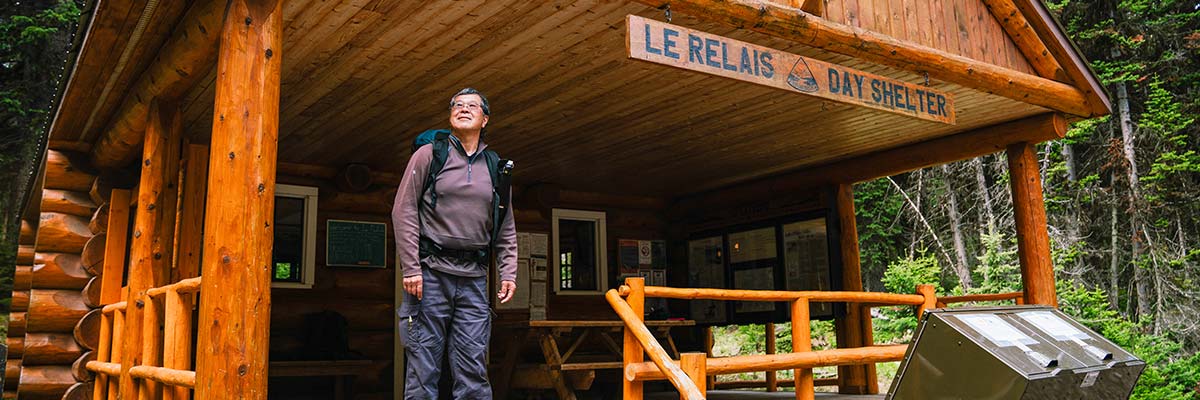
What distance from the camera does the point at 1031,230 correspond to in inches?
297

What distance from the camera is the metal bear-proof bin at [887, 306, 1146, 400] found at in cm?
405

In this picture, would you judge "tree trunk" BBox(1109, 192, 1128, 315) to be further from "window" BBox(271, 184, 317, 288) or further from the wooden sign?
"window" BBox(271, 184, 317, 288)

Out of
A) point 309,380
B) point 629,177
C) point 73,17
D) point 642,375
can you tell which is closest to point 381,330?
point 309,380

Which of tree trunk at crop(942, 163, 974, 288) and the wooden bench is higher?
tree trunk at crop(942, 163, 974, 288)

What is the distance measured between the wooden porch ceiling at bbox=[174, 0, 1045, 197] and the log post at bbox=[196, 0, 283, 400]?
2.42 ft

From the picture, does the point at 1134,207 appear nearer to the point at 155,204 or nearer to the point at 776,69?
the point at 776,69

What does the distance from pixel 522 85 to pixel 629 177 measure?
12.7 feet

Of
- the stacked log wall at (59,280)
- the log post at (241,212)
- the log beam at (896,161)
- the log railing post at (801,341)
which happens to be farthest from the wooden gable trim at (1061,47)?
the stacked log wall at (59,280)

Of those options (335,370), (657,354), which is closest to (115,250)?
(335,370)

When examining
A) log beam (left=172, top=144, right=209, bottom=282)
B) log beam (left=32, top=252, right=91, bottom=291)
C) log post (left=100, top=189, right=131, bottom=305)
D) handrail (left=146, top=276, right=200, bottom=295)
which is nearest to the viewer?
handrail (left=146, top=276, right=200, bottom=295)

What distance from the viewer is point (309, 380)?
8773 millimetres

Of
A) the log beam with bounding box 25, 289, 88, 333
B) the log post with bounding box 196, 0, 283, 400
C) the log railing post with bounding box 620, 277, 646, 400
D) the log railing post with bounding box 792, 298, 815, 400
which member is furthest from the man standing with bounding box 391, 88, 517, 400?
the log beam with bounding box 25, 289, 88, 333

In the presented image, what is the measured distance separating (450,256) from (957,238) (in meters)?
16.7

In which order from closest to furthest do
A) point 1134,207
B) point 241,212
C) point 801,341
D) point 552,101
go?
point 241,212
point 801,341
point 552,101
point 1134,207
